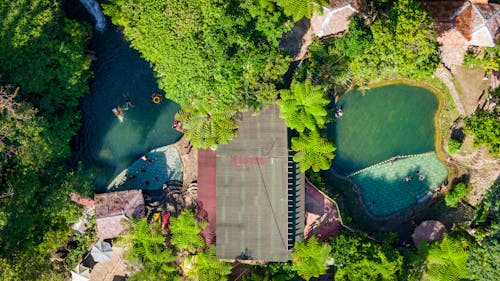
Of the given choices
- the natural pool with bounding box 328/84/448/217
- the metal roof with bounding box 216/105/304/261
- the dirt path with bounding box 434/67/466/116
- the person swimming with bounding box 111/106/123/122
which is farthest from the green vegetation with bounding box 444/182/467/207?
the person swimming with bounding box 111/106/123/122

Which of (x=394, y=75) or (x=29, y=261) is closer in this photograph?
(x=29, y=261)

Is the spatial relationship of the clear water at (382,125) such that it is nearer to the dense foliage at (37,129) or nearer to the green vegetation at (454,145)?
the green vegetation at (454,145)

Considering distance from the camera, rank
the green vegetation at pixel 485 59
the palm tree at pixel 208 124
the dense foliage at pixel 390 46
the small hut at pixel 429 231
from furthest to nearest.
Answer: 1. the small hut at pixel 429 231
2. the green vegetation at pixel 485 59
3. the palm tree at pixel 208 124
4. the dense foliage at pixel 390 46

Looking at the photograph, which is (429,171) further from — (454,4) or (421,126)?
(454,4)

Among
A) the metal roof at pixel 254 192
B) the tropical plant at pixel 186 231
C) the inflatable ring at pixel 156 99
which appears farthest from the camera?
the inflatable ring at pixel 156 99

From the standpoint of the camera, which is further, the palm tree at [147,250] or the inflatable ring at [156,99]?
the inflatable ring at [156,99]

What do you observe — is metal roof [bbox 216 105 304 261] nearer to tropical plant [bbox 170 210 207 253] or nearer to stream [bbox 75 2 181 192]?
tropical plant [bbox 170 210 207 253]

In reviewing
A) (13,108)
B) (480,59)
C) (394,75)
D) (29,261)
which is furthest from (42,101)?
(480,59)

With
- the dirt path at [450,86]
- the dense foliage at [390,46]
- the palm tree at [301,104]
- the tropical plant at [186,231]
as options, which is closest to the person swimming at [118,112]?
the tropical plant at [186,231]
